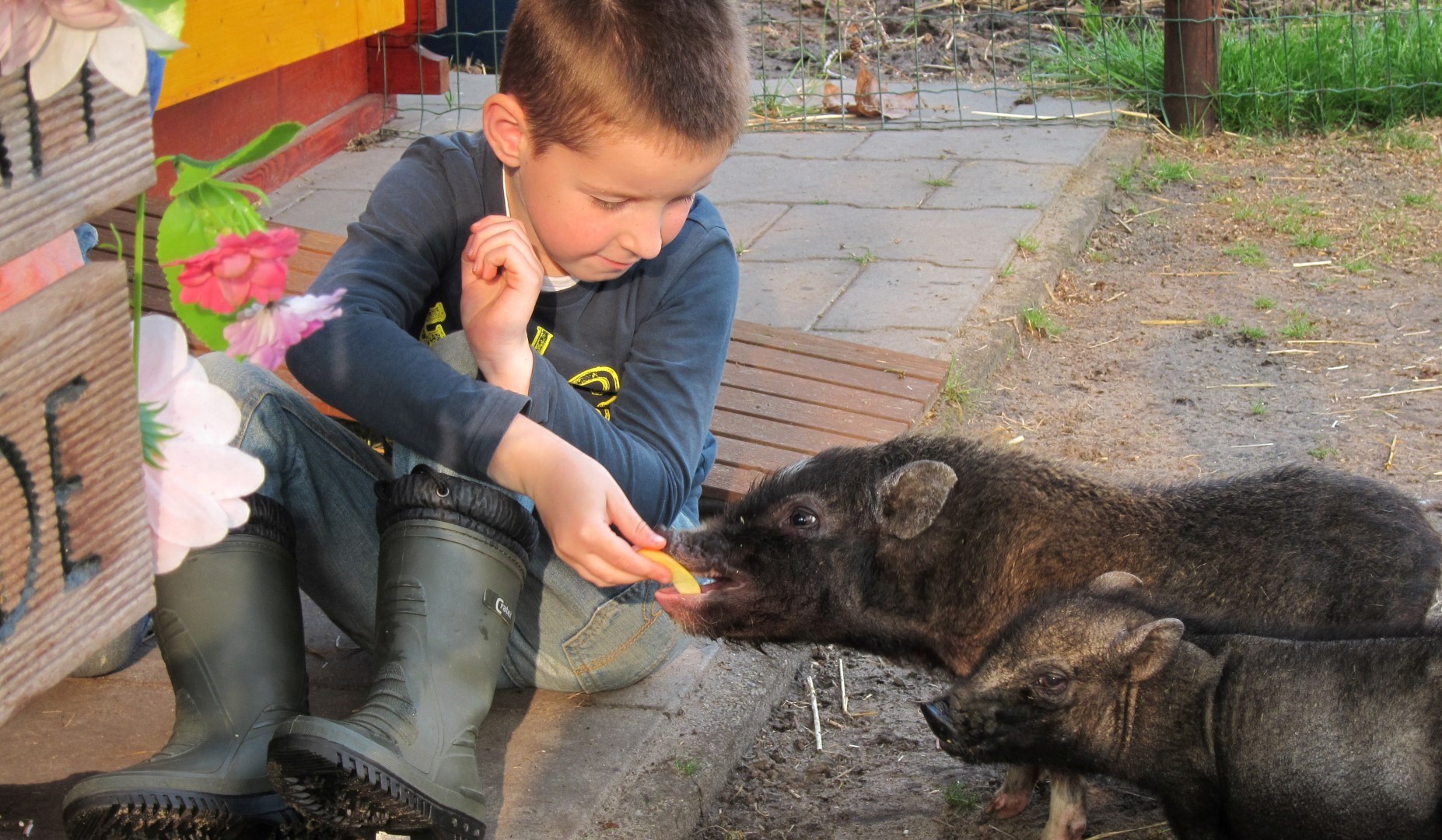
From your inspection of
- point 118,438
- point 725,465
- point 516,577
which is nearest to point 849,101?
point 725,465

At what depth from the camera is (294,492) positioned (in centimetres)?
318

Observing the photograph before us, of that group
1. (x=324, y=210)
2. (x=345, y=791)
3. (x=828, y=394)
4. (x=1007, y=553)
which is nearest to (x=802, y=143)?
(x=324, y=210)

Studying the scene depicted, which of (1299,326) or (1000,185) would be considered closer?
(1299,326)

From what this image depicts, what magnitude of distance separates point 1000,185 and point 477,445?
5009 mm

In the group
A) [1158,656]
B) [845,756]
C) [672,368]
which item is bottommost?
[845,756]

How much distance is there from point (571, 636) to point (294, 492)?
0.69 meters

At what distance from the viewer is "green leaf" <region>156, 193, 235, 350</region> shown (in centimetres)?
125

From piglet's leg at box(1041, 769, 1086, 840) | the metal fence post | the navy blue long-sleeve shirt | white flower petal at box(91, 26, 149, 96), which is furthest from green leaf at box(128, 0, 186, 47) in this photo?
the metal fence post

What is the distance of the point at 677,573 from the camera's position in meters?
3.11

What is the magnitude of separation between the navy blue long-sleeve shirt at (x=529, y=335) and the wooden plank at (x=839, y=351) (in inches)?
63.0

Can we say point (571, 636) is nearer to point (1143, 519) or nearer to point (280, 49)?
point (1143, 519)

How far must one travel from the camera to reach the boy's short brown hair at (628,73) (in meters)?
2.94

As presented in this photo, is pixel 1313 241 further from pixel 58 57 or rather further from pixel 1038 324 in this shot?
pixel 58 57

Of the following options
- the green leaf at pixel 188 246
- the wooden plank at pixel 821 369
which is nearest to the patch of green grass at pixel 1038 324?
the wooden plank at pixel 821 369
